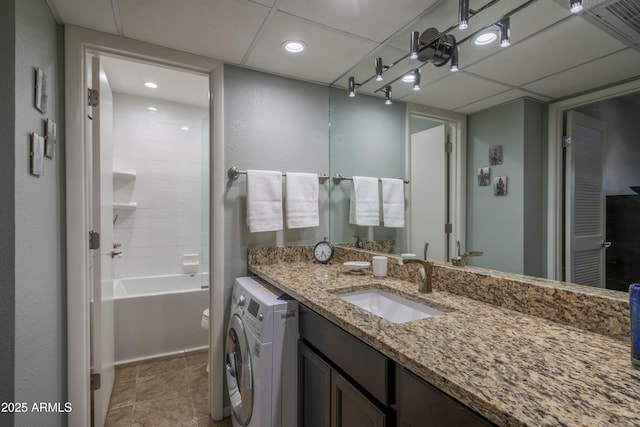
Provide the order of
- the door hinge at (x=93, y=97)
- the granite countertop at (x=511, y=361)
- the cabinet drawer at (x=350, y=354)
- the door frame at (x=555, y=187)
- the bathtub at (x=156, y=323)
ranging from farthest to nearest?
the bathtub at (x=156, y=323) → the door hinge at (x=93, y=97) → the door frame at (x=555, y=187) → the cabinet drawer at (x=350, y=354) → the granite countertop at (x=511, y=361)

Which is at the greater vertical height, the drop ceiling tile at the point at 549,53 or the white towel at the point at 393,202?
the drop ceiling tile at the point at 549,53

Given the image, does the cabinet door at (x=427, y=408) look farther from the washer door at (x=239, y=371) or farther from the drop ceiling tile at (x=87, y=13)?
the drop ceiling tile at (x=87, y=13)

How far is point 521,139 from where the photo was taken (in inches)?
49.1

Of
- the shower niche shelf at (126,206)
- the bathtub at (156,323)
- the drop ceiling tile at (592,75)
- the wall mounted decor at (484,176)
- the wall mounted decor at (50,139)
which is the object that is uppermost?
the drop ceiling tile at (592,75)

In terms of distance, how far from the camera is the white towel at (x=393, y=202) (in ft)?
6.28

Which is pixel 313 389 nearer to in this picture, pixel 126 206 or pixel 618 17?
pixel 618 17

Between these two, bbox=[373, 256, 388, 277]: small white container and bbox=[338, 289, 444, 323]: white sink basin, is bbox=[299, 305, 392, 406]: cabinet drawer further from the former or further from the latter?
bbox=[373, 256, 388, 277]: small white container

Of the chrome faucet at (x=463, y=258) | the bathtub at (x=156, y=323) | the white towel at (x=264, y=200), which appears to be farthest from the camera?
the bathtub at (x=156, y=323)

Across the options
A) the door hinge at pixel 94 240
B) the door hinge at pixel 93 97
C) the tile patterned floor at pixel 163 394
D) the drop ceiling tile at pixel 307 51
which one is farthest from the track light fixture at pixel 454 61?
the tile patterned floor at pixel 163 394

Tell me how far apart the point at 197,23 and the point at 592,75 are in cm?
166

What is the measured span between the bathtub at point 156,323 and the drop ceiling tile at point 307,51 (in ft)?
6.69

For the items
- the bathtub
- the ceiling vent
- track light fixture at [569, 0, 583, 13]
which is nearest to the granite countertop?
the ceiling vent

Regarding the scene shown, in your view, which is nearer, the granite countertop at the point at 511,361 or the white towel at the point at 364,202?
the granite countertop at the point at 511,361

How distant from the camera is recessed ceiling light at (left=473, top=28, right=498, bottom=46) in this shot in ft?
4.21
